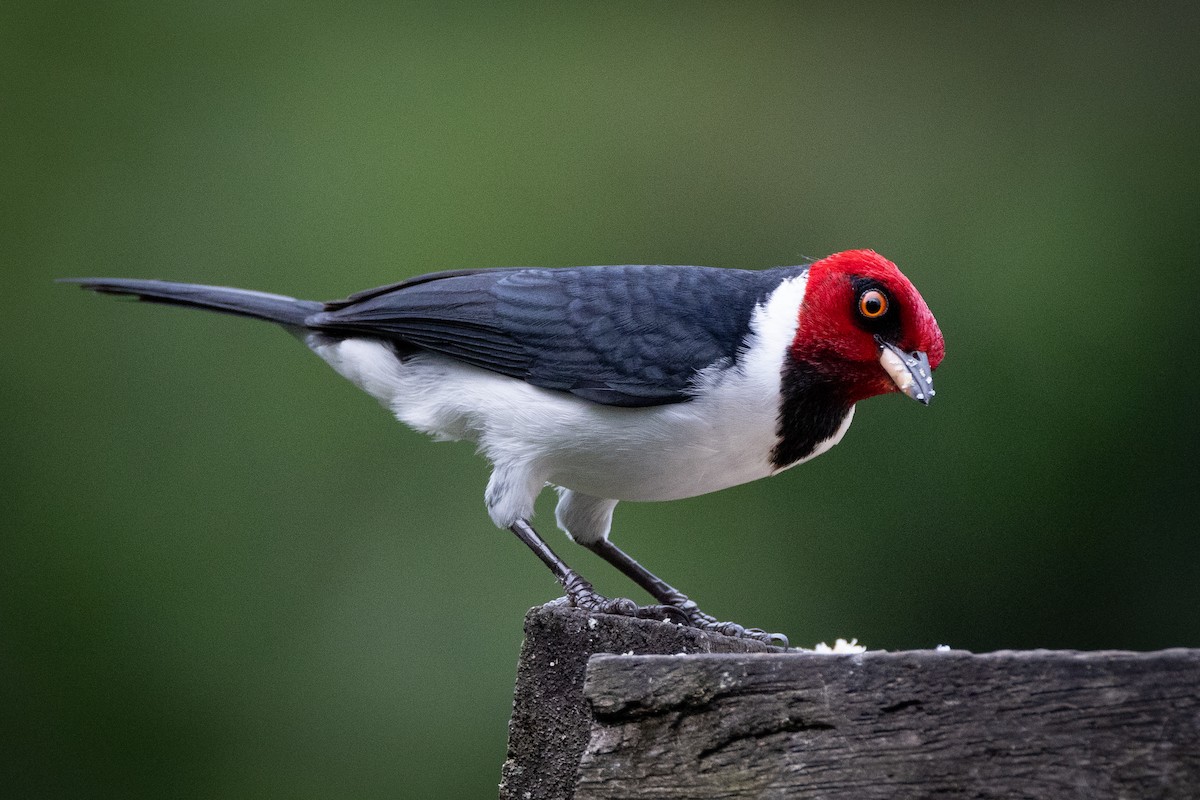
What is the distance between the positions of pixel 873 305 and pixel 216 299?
5.78ft

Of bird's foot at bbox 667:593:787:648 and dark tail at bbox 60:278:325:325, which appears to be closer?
bird's foot at bbox 667:593:787:648

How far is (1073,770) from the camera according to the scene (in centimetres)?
139

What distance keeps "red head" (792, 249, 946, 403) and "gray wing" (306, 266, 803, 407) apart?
169mm

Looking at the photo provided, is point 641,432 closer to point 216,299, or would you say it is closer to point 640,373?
point 640,373

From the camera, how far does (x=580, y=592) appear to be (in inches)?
106

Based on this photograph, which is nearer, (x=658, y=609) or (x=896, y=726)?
(x=896, y=726)

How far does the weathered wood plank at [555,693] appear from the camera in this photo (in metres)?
2.10

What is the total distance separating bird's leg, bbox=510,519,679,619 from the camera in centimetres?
260

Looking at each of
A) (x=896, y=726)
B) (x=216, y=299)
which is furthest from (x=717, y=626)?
(x=216, y=299)

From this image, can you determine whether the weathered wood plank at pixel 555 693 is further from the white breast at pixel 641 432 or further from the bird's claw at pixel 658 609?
the white breast at pixel 641 432

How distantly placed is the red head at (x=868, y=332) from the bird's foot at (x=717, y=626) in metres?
0.58

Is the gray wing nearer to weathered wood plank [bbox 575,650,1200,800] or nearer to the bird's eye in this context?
the bird's eye

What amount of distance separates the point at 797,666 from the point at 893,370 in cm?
128

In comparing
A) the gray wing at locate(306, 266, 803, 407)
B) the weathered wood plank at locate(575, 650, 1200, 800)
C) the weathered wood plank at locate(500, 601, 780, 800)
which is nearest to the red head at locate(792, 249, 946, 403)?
the gray wing at locate(306, 266, 803, 407)
